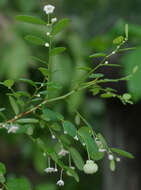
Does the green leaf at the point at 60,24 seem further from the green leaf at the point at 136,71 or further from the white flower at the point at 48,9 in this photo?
the green leaf at the point at 136,71

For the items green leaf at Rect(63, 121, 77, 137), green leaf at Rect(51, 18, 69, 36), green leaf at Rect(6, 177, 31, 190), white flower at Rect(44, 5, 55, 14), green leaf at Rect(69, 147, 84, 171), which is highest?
white flower at Rect(44, 5, 55, 14)

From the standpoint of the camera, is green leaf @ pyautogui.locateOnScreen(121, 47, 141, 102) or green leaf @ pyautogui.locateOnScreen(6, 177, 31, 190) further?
green leaf @ pyautogui.locateOnScreen(121, 47, 141, 102)

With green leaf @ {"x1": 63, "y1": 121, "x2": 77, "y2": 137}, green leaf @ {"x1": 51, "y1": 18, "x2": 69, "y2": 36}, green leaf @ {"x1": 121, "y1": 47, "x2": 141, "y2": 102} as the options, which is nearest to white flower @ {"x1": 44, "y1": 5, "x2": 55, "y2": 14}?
green leaf @ {"x1": 51, "y1": 18, "x2": 69, "y2": 36}

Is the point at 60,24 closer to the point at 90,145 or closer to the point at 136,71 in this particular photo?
the point at 90,145

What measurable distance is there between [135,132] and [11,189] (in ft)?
3.53

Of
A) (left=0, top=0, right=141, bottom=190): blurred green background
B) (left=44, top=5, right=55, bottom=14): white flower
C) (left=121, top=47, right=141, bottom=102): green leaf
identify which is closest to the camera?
(left=44, top=5, right=55, bottom=14): white flower

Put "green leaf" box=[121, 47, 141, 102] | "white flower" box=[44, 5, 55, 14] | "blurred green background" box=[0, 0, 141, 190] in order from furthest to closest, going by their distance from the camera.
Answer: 1. "blurred green background" box=[0, 0, 141, 190]
2. "green leaf" box=[121, 47, 141, 102]
3. "white flower" box=[44, 5, 55, 14]

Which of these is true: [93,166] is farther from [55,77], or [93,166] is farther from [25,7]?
[25,7]

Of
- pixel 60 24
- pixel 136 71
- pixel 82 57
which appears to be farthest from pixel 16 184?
pixel 82 57

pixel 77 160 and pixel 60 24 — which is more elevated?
pixel 60 24

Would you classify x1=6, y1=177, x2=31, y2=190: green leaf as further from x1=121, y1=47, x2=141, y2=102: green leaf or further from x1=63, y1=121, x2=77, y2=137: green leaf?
x1=121, y1=47, x2=141, y2=102: green leaf

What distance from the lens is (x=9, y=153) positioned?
2576mm

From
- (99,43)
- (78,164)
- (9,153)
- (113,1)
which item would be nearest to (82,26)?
(113,1)

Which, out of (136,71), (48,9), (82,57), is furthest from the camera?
(82,57)
